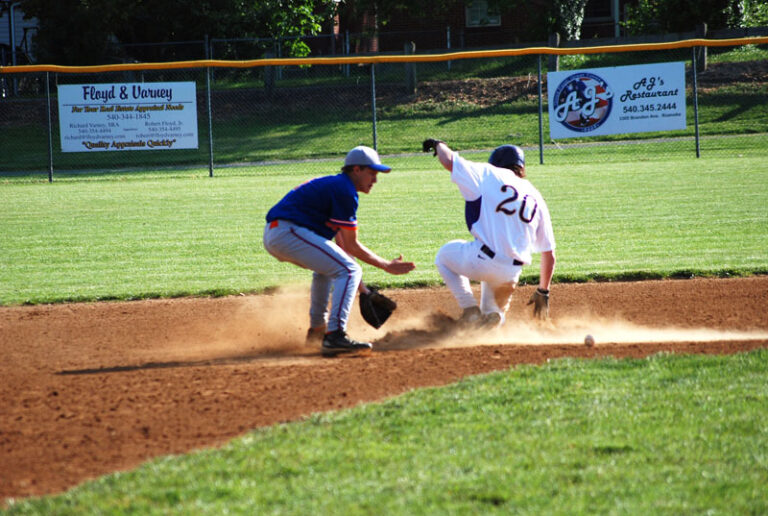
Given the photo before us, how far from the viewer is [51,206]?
15430 millimetres

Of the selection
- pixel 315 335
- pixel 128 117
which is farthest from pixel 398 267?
pixel 128 117

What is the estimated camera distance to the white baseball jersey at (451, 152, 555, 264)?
648 centimetres

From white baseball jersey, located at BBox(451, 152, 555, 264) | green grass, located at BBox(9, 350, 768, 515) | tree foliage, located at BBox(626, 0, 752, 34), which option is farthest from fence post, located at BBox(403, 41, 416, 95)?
green grass, located at BBox(9, 350, 768, 515)

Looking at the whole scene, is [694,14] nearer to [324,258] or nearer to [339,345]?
[324,258]

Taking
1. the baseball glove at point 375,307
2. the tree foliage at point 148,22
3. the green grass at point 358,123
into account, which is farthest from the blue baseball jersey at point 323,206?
the tree foliage at point 148,22

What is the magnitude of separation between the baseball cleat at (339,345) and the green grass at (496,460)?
3.98 feet

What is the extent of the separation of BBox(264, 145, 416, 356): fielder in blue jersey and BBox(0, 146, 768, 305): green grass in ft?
9.69

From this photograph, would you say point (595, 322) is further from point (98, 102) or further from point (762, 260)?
point (98, 102)

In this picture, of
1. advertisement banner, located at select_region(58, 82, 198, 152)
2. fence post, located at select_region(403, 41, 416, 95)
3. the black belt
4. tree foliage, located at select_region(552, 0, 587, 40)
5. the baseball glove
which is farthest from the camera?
tree foliage, located at select_region(552, 0, 587, 40)

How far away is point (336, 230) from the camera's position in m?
6.53

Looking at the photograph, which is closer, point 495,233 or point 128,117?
point 495,233

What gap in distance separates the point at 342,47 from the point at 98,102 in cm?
1906

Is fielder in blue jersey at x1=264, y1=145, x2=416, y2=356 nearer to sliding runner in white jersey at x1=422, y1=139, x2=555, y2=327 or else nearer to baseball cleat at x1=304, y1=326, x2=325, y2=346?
baseball cleat at x1=304, y1=326, x2=325, y2=346

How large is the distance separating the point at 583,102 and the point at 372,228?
33.9ft
